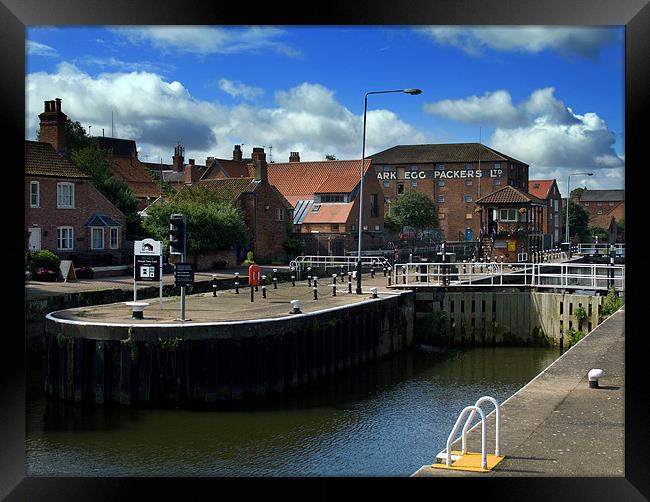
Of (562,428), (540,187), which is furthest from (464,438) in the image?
(540,187)

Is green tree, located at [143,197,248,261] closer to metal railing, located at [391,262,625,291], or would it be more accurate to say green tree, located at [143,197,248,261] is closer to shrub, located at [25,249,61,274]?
shrub, located at [25,249,61,274]

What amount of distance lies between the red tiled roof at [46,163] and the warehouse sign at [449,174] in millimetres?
59559

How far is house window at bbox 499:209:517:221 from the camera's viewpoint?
47.2 meters

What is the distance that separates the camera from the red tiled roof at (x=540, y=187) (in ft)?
300

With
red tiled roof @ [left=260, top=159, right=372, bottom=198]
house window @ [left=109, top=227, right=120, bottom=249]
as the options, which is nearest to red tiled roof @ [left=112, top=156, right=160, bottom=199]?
red tiled roof @ [left=260, top=159, right=372, bottom=198]

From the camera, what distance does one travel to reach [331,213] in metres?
63.0

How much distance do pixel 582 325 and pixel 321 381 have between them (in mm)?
12344

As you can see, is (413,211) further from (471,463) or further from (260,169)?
(471,463)

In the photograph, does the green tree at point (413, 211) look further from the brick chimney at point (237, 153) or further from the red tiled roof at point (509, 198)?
the red tiled roof at point (509, 198)

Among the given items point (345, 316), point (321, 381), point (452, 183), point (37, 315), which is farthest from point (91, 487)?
point (452, 183)

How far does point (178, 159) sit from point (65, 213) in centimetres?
4313

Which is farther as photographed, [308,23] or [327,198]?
[327,198]

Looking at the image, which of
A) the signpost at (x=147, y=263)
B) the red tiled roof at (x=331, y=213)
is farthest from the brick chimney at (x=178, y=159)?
the signpost at (x=147, y=263)

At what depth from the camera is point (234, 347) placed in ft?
60.9
